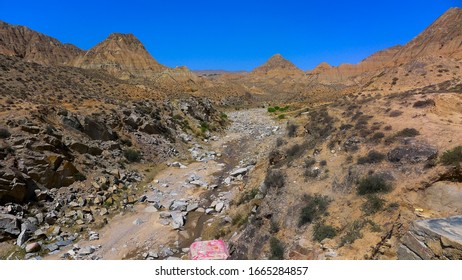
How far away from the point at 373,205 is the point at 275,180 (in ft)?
15.2

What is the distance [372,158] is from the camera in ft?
41.4

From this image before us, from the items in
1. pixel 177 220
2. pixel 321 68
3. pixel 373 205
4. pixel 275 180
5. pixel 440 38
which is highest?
pixel 321 68

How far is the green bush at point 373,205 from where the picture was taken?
32.5ft

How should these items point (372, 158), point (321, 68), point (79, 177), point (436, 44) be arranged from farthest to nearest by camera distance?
point (321, 68) → point (436, 44) → point (79, 177) → point (372, 158)

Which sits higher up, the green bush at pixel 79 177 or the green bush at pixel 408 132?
the green bush at pixel 408 132

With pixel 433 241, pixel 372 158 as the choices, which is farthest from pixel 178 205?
pixel 433 241

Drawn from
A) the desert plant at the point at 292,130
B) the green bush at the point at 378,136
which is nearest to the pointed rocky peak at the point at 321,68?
the desert plant at the point at 292,130

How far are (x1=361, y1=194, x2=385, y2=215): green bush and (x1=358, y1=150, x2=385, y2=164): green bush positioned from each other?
2488 mm

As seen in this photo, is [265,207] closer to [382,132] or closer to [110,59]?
[382,132]

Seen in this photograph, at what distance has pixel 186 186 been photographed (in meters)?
19.2

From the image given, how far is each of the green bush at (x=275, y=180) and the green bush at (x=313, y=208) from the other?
69.9 inches

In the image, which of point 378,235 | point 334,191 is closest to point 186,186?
point 334,191

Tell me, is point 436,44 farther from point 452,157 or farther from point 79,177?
point 79,177

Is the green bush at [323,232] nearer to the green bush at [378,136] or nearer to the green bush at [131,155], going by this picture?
the green bush at [378,136]
